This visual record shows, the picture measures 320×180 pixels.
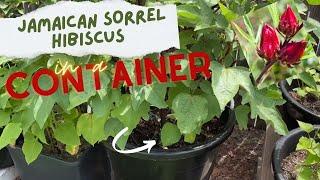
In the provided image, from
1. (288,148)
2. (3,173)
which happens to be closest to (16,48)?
(3,173)

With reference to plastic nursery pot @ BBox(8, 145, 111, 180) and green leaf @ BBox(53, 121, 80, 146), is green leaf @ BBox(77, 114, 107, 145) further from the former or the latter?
plastic nursery pot @ BBox(8, 145, 111, 180)

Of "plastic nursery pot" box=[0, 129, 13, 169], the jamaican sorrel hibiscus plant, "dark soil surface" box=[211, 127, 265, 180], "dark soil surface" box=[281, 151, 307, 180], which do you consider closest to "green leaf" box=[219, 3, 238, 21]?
the jamaican sorrel hibiscus plant

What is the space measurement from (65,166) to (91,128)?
9.9 inches

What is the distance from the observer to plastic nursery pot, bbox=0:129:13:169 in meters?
1.67

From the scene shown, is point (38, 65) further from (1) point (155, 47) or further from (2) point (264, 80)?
(2) point (264, 80)

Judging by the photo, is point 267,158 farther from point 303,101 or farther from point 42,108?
point 42,108

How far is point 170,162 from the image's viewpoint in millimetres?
1335

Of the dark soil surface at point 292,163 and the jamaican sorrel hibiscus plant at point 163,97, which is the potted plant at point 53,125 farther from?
the dark soil surface at point 292,163

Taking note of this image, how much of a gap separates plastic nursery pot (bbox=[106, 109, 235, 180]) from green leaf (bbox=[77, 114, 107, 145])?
0.07 m

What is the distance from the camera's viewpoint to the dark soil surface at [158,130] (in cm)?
138

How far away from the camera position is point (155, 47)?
110 centimetres

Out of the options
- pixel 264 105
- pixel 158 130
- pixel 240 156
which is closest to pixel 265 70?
pixel 264 105

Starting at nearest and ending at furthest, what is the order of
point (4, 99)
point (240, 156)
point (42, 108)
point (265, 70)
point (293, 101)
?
1. point (265, 70)
2. point (42, 108)
3. point (4, 99)
4. point (293, 101)
5. point (240, 156)

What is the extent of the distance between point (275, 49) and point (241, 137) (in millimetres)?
1009
